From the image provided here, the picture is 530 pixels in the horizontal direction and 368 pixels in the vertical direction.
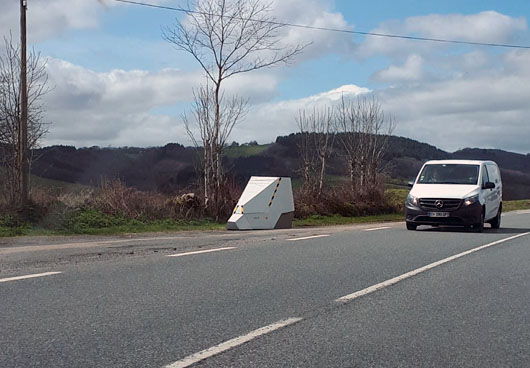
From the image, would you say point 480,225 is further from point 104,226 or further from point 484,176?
point 104,226

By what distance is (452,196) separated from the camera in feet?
59.5

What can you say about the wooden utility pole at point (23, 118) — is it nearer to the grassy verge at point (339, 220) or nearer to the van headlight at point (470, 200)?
the grassy verge at point (339, 220)

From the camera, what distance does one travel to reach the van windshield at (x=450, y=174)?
19188 millimetres

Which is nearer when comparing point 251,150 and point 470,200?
point 470,200

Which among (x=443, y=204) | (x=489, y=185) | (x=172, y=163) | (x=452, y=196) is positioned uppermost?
(x=172, y=163)

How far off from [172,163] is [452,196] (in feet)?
62.7

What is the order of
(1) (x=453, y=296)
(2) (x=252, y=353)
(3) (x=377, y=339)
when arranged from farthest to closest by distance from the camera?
(1) (x=453, y=296) < (3) (x=377, y=339) < (2) (x=252, y=353)

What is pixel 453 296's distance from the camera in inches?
Answer: 313

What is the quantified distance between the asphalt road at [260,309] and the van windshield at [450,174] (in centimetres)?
724

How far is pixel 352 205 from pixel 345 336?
27.3 metres

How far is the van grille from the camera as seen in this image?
18.0 metres

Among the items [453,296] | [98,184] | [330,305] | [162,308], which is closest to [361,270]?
[453,296]

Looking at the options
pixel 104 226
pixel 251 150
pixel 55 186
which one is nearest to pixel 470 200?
pixel 104 226

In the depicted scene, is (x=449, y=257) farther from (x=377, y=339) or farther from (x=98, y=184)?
(x=98, y=184)
